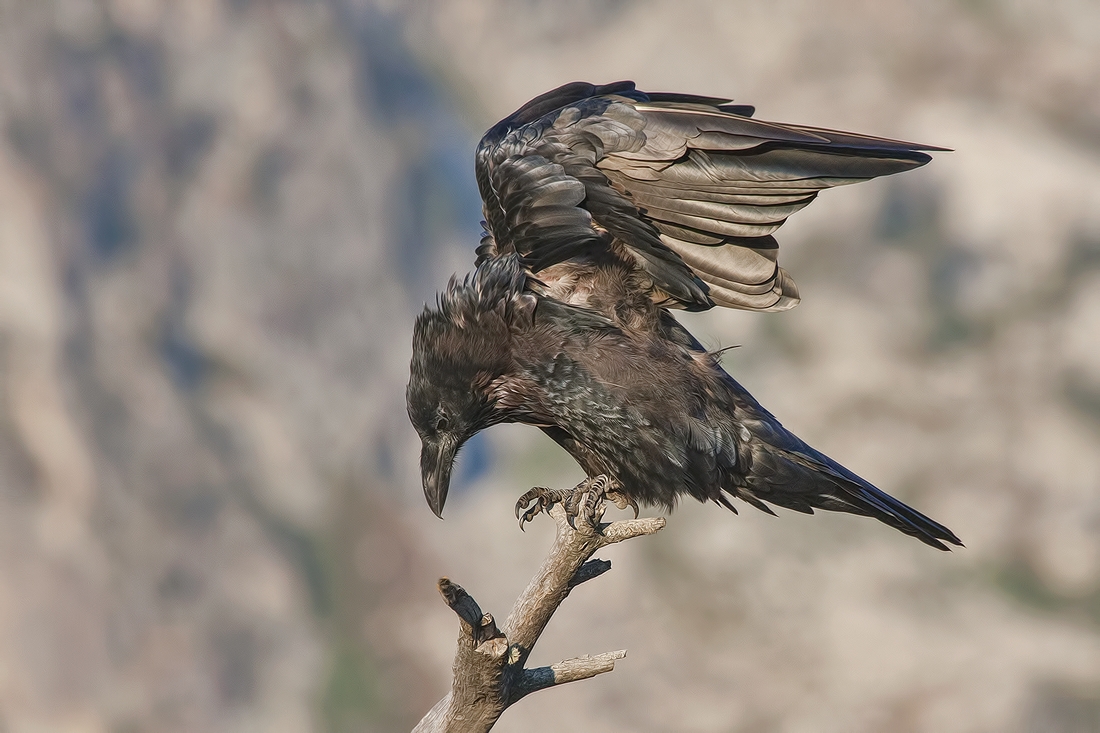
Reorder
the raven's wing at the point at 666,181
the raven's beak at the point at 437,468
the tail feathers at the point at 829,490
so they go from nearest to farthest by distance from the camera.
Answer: the raven's wing at the point at 666,181, the tail feathers at the point at 829,490, the raven's beak at the point at 437,468

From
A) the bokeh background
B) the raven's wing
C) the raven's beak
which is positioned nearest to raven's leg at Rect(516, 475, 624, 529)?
the raven's beak

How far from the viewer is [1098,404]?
58.8ft

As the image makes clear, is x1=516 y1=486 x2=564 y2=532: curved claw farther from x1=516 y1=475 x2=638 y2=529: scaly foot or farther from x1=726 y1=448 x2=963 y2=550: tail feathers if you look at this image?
x1=726 y1=448 x2=963 y2=550: tail feathers

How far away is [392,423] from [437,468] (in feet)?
48.1

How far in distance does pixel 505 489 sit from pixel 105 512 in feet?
20.3

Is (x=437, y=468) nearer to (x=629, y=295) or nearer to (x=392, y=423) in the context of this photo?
(x=629, y=295)

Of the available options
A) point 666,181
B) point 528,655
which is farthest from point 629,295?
point 528,655

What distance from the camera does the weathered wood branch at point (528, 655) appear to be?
358 cm

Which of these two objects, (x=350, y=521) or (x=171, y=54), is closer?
(x=350, y=521)

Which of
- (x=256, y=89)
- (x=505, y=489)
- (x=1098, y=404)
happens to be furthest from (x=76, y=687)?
(x=1098, y=404)

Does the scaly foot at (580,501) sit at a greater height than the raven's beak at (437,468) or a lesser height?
lesser

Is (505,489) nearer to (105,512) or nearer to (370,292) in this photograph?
(370,292)

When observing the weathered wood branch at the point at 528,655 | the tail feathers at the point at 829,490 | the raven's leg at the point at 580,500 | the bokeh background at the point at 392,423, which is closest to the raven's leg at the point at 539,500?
the raven's leg at the point at 580,500

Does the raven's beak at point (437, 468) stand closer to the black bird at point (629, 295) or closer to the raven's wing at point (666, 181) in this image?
the black bird at point (629, 295)
